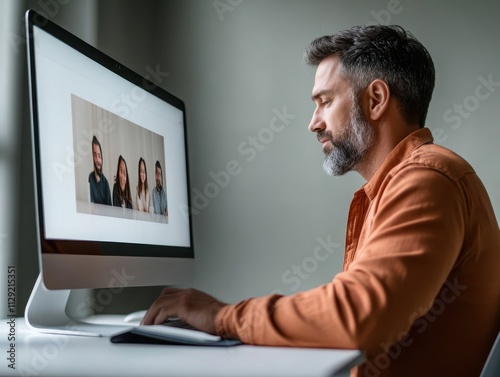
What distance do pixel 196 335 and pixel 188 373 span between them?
21 cm

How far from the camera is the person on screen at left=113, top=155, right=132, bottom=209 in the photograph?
54.7 inches

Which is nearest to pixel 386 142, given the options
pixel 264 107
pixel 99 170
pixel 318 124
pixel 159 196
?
pixel 318 124

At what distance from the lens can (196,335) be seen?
1057 mm

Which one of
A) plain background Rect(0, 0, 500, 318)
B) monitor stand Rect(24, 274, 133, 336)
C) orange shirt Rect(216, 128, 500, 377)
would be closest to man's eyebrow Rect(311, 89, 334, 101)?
orange shirt Rect(216, 128, 500, 377)

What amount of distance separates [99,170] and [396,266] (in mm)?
639

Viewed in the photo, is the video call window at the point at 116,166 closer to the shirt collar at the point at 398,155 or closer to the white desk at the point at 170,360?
the white desk at the point at 170,360

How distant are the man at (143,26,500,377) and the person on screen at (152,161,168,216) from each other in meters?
0.40

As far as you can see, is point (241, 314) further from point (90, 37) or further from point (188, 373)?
point (90, 37)

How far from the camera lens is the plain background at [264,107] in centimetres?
205

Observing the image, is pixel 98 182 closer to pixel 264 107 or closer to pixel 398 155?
pixel 398 155

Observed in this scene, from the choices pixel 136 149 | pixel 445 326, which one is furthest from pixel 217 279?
pixel 445 326

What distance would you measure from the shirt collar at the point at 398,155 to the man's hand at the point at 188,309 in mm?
489

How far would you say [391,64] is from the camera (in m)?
1.57

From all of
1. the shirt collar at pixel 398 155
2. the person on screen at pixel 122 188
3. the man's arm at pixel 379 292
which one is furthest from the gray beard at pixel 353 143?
the person on screen at pixel 122 188
